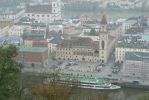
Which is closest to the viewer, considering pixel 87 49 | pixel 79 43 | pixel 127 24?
pixel 87 49

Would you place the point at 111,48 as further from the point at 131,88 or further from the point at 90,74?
the point at 131,88

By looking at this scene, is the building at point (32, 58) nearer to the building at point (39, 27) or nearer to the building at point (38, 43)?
the building at point (38, 43)

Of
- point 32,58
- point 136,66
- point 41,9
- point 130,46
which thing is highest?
point 41,9


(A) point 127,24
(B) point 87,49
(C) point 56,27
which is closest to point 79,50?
(B) point 87,49

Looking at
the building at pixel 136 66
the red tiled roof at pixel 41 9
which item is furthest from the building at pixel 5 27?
the building at pixel 136 66

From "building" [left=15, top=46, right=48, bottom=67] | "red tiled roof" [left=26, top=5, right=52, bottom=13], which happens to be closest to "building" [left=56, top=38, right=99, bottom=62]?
"building" [left=15, top=46, right=48, bottom=67]

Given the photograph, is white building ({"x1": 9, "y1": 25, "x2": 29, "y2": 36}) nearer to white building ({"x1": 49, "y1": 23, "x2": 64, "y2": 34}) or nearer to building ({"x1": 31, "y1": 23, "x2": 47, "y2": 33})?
building ({"x1": 31, "y1": 23, "x2": 47, "y2": 33})

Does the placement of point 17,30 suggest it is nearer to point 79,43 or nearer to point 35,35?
point 35,35
